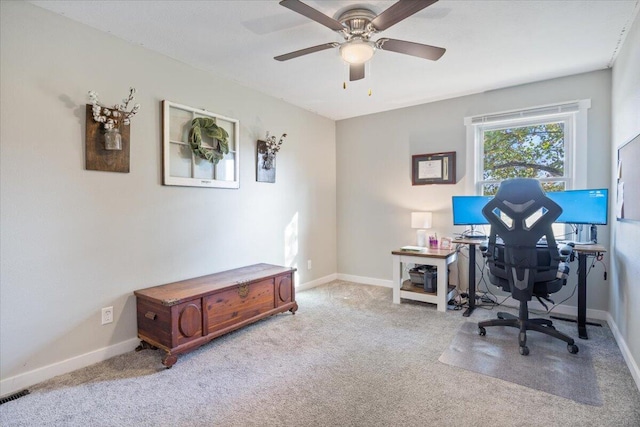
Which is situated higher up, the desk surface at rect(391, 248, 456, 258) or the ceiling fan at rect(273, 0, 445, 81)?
the ceiling fan at rect(273, 0, 445, 81)

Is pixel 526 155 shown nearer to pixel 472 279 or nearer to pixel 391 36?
pixel 472 279

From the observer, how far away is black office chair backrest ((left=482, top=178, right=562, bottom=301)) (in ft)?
7.89

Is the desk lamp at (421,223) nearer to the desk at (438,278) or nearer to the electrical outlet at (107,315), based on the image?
the desk at (438,278)

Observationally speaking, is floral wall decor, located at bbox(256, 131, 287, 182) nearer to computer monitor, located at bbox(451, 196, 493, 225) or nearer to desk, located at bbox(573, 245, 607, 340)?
computer monitor, located at bbox(451, 196, 493, 225)

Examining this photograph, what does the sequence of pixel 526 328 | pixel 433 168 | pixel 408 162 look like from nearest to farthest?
pixel 526 328 → pixel 433 168 → pixel 408 162

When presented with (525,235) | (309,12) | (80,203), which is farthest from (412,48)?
(80,203)

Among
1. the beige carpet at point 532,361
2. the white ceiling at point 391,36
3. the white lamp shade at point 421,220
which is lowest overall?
the beige carpet at point 532,361

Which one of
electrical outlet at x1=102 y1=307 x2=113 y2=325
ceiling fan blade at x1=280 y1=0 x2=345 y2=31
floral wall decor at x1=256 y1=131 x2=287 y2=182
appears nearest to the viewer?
ceiling fan blade at x1=280 y1=0 x2=345 y2=31

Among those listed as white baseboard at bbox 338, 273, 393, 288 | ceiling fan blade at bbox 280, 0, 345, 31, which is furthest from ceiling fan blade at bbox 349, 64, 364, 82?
white baseboard at bbox 338, 273, 393, 288

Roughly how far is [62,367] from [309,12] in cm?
278

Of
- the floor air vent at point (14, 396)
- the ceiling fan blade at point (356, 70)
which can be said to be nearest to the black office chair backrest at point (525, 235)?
the ceiling fan blade at point (356, 70)

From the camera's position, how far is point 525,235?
2467 millimetres

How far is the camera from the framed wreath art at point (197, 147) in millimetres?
2793

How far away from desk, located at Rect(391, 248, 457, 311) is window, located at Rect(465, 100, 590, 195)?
37.3 inches
